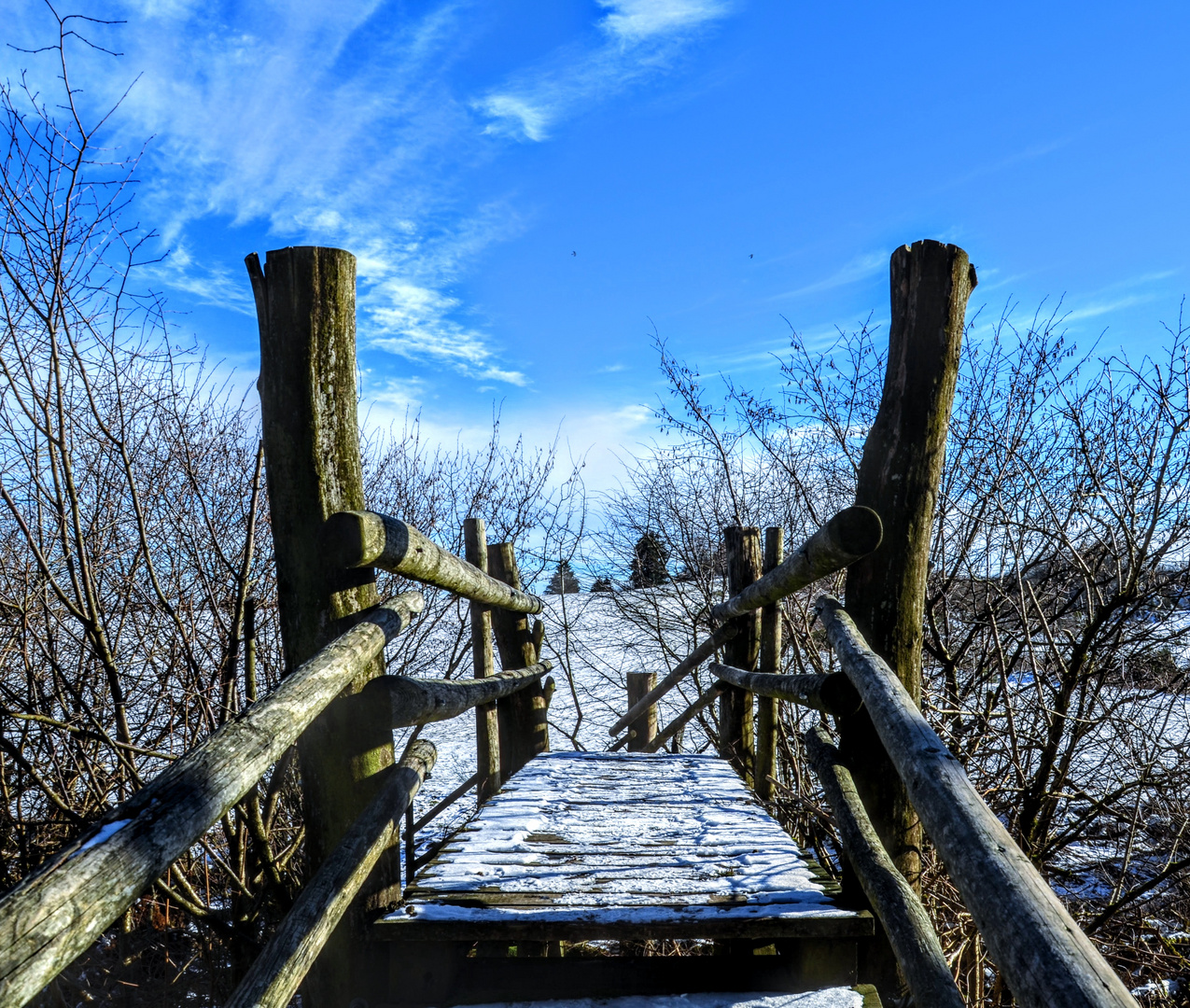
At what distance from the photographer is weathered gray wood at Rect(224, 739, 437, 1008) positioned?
139 centimetres

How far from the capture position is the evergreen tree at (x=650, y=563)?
9.77 m

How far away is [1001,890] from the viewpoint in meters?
1.11

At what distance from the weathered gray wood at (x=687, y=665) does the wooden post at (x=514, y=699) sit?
102 cm

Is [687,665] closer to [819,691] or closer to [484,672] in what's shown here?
[484,672]

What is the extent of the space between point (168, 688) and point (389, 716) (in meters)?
3.67

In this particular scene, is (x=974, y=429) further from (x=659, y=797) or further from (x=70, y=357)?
(x=70, y=357)

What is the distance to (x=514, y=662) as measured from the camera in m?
4.90

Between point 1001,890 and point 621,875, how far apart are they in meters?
1.51

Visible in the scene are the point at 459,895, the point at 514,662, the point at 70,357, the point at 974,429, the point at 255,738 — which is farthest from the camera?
the point at 974,429

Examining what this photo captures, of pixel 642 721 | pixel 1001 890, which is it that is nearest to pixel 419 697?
pixel 1001 890

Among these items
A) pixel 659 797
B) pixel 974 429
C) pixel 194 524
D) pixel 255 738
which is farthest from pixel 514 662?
pixel 974 429

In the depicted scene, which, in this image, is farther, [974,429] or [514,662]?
[974,429]

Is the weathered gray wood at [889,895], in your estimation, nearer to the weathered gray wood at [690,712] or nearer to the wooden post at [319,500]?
the wooden post at [319,500]

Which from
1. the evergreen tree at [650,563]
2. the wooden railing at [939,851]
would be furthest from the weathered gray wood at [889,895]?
the evergreen tree at [650,563]
